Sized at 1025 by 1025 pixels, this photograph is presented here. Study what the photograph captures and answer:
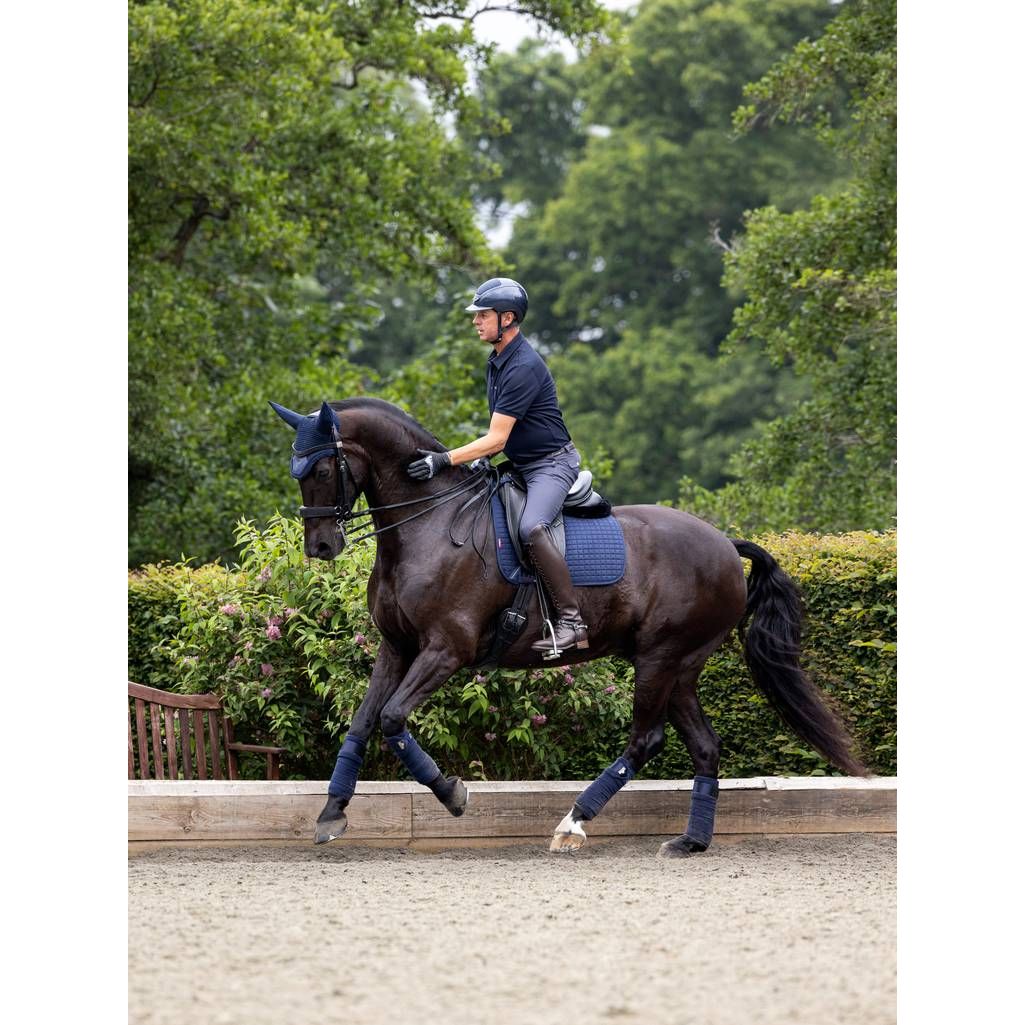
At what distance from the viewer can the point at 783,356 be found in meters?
16.5

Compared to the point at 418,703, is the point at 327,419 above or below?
above

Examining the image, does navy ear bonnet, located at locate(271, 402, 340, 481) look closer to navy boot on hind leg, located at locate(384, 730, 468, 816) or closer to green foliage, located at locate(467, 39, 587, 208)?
navy boot on hind leg, located at locate(384, 730, 468, 816)


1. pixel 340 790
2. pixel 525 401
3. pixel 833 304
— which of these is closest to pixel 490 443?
pixel 525 401

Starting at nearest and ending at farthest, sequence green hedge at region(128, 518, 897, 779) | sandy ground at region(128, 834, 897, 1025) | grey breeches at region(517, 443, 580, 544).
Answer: sandy ground at region(128, 834, 897, 1025) < grey breeches at region(517, 443, 580, 544) < green hedge at region(128, 518, 897, 779)

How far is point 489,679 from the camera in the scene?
28.4 ft

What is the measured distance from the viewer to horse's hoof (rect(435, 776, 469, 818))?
7.80 metres

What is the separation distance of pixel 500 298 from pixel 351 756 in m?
2.47

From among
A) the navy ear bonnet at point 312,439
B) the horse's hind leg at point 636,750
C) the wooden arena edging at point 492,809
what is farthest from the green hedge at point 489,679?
the navy ear bonnet at point 312,439

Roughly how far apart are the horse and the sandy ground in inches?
17.4

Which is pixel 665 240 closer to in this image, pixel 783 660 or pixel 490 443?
pixel 783 660

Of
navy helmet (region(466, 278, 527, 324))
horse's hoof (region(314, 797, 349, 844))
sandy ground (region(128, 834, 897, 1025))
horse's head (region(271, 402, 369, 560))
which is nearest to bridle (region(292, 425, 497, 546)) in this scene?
horse's head (region(271, 402, 369, 560))

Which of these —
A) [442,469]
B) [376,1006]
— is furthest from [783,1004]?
[442,469]

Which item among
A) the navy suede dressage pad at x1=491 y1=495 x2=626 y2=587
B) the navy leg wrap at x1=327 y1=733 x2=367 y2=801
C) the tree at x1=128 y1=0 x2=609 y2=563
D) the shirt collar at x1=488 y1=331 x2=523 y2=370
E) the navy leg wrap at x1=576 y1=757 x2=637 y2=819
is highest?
the tree at x1=128 y1=0 x2=609 y2=563
